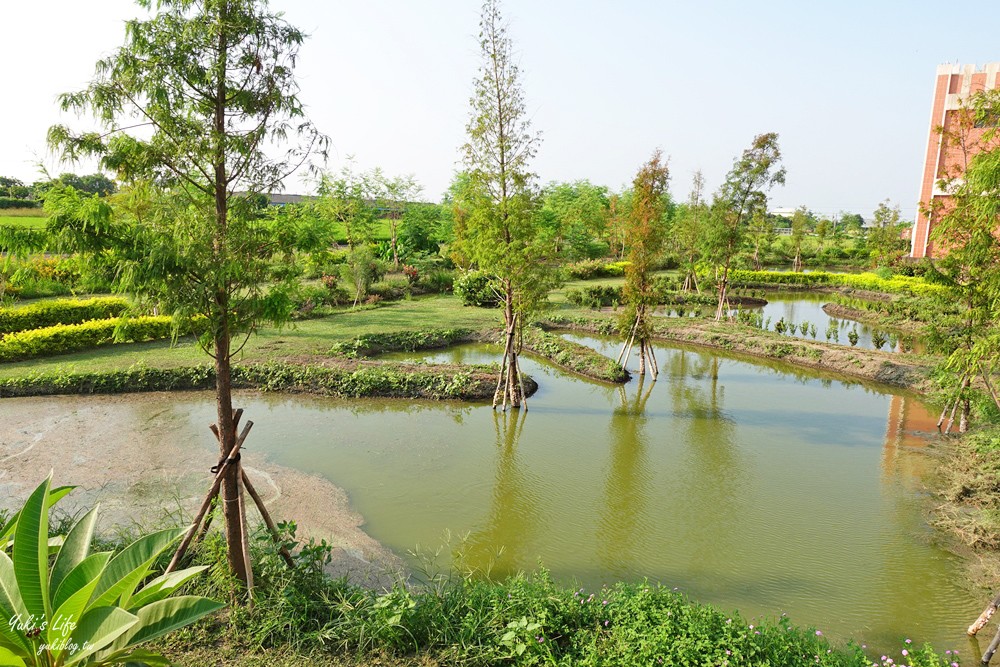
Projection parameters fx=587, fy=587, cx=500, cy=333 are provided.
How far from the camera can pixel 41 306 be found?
1595 cm

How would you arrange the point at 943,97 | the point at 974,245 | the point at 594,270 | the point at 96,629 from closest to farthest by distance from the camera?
the point at 96,629 < the point at 974,245 < the point at 943,97 < the point at 594,270

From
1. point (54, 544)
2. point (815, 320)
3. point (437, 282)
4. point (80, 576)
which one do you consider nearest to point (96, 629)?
point (80, 576)

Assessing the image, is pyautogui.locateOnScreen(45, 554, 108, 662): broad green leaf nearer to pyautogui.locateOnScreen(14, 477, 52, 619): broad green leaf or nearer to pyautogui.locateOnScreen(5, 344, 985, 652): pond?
pyautogui.locateOnScreen(14, 477, 52, 619): broad green leaf

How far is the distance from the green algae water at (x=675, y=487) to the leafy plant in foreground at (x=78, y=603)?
11.1ft

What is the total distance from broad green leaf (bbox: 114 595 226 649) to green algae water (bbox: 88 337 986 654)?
3386 millimetres

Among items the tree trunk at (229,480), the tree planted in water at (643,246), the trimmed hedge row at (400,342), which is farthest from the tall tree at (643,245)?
the tree trunk at (229,480)

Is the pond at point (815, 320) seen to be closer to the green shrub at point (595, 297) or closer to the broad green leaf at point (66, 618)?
the green shrub at point (595, 297)

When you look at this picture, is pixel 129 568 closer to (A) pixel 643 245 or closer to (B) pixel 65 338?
(A) pixel 643 245

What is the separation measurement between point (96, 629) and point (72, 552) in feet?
3.35

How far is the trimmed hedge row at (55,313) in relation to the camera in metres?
15.3

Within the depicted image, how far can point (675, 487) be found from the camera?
8.84 m

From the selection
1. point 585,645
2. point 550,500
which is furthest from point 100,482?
point 585,645

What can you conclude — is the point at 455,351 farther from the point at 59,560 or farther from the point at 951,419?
the point at 59,560

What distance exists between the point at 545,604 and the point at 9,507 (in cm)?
714
